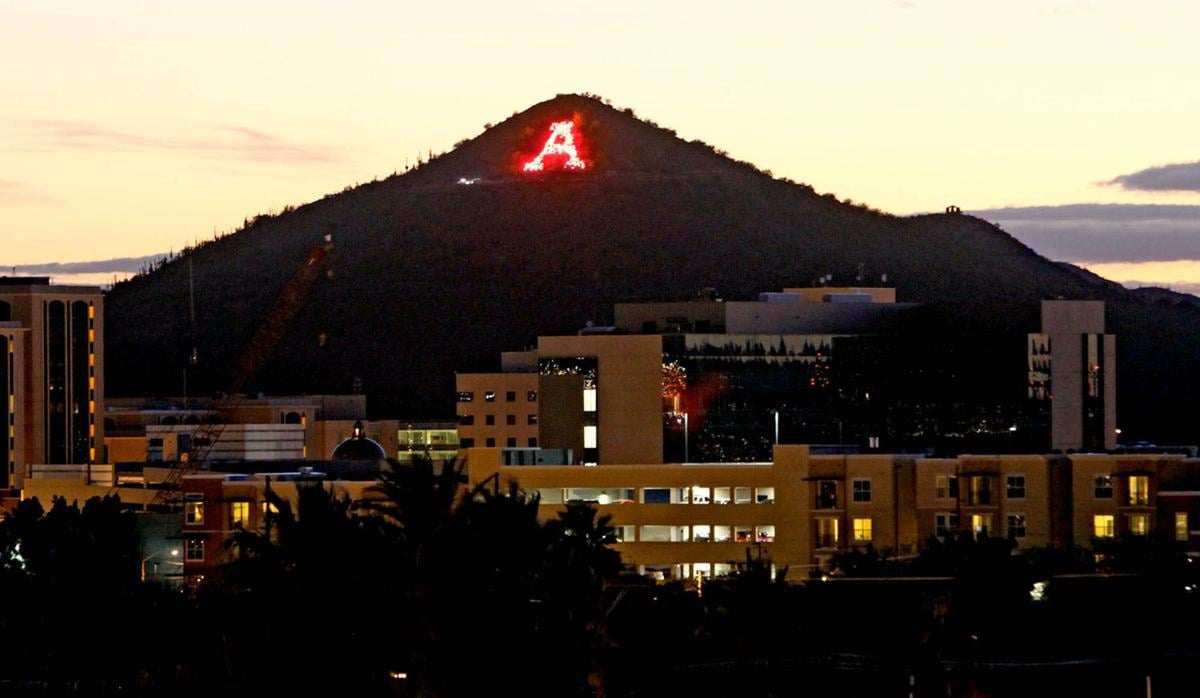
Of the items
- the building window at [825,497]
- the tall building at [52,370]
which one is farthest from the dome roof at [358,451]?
the building window at [825,497]

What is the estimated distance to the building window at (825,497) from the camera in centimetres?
11669

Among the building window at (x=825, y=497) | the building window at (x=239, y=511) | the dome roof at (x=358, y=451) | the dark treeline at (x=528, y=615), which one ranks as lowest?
the dark treeline at (x=528, y=615)

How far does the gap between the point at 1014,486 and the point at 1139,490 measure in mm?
4803

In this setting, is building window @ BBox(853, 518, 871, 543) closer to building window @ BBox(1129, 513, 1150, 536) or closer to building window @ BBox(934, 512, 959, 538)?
building window @ BBox(934, 512, 959, 538)

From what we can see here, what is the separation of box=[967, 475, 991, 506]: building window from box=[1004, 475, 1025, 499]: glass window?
0.69 m

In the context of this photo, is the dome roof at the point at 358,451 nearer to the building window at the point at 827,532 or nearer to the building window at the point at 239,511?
the building window at the point at 239,511

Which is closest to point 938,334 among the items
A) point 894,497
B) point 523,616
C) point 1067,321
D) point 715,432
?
point 1067,321

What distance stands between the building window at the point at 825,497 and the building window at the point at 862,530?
1053 mm

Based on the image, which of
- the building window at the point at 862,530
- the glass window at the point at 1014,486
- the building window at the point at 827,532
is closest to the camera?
the building window at the point at 862,530

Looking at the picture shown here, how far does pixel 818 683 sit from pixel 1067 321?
50.0m

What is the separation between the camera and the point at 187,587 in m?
109

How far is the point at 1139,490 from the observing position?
117 m

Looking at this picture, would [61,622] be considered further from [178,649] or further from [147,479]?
[147,479]

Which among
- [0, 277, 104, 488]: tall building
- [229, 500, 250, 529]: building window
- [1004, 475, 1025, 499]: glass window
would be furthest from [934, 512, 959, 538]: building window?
[0, 277, 104, 488]: tall building
